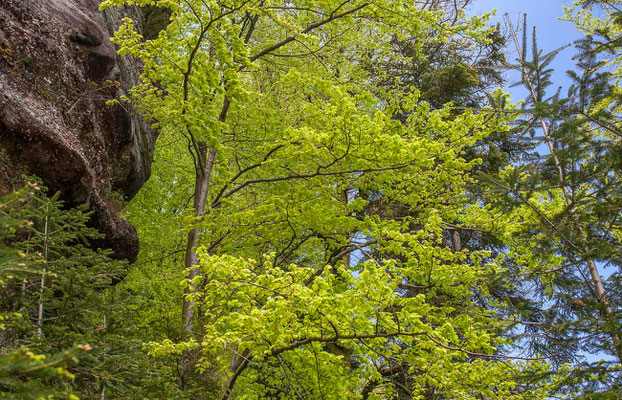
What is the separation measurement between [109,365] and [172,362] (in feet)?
10.5

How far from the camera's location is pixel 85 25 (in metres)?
8.68

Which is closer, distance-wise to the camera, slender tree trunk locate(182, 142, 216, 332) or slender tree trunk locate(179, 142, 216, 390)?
slender tree trunk locate(179, 142, 216, 390)

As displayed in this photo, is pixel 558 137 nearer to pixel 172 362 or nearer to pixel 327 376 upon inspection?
pixel 327 376

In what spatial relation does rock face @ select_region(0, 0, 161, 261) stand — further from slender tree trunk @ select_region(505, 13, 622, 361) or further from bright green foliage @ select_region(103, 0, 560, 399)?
slender tree trunk @ select_region(505, 13, 622, 361)

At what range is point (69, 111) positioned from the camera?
→ 773cm

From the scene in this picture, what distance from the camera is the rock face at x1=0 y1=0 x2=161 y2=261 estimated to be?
21.1 ft

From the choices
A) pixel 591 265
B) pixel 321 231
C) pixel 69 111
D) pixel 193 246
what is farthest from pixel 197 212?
pixel 591 265

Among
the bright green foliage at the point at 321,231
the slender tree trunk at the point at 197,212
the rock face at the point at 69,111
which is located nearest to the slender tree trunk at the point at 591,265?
the bright green foliage at the point at 321,231

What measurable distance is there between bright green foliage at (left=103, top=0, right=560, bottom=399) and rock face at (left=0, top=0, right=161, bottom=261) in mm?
803

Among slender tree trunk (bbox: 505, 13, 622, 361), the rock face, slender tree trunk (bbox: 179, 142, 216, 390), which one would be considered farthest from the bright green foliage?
slender tree trunk (bbox: 505, 13, 622, 361)

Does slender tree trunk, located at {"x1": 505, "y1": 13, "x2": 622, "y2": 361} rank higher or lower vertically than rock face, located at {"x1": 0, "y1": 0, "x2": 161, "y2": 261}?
lower

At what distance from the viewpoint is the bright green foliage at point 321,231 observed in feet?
20.2

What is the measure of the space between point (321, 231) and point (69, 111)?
14.6ft

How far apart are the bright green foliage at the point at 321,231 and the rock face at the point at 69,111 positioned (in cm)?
80
